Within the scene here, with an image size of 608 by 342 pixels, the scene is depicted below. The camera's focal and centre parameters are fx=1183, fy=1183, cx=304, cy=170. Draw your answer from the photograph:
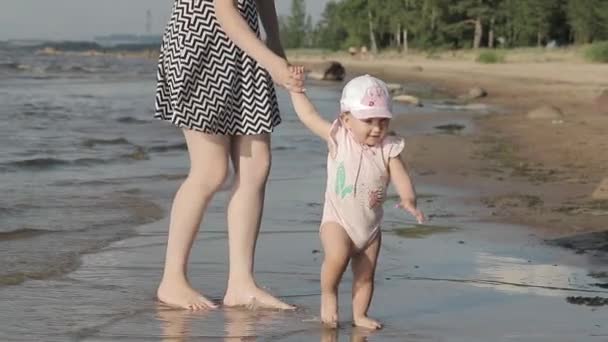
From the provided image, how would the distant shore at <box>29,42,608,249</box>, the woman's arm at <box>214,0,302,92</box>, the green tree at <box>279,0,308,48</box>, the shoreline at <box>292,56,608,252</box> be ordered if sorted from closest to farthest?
the woman's arm at <box>214,0,302,92</box> → the shoreline at <box>292,56,608,252</box> → the distant shore at <box>29,42,608,249</box> → the green tree at <box>279,0,308,48</box>

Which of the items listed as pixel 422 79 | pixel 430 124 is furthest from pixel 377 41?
pixel 430 124

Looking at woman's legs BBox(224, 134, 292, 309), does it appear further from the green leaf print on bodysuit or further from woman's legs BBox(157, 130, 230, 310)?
the green leaf print on bodysuit

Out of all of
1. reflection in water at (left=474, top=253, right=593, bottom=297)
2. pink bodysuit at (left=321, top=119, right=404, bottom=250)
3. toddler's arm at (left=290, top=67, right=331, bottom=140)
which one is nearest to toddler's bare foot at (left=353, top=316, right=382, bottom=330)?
pink bodysuit at (left=321, top=119, right=404, bottom=250)

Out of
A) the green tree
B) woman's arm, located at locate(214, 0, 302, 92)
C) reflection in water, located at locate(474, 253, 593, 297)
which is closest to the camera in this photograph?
woman's arm, located at locate(214, 0, 302, 92)

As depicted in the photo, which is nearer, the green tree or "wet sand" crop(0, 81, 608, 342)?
"wet sand" crop(0, 81, 608, 342)

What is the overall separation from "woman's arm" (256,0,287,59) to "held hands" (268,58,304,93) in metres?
0.50

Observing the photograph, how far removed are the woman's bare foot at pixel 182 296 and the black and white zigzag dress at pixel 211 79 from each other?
601 millimetres

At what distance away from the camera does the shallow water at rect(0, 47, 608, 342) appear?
4.03 metres

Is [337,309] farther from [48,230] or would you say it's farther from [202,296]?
[48,230]

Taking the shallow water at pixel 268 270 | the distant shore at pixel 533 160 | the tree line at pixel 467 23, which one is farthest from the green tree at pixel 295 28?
the shallow water at pixel 268 270

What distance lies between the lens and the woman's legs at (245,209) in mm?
4480

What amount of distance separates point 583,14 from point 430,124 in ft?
142

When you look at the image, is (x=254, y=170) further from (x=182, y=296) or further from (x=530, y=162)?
(x=530, y=162)

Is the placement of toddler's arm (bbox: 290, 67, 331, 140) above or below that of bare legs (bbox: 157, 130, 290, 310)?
above
